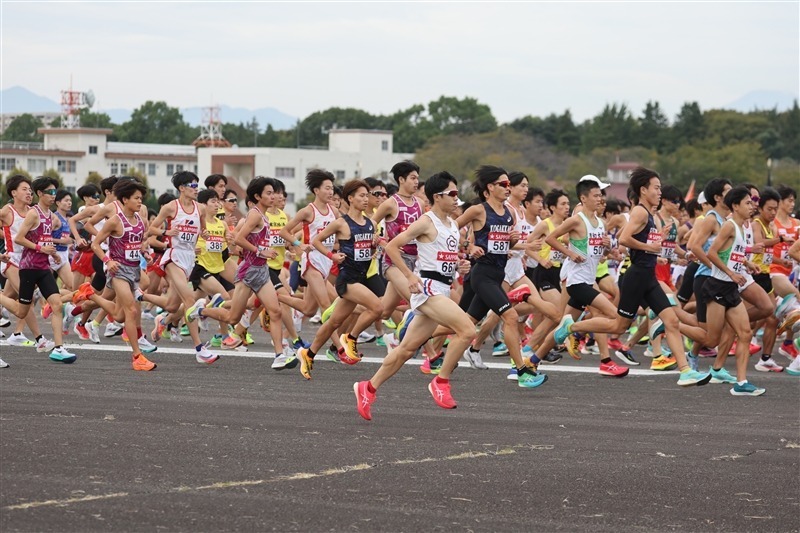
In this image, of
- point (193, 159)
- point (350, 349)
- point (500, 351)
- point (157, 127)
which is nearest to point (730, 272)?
point (350, 349)

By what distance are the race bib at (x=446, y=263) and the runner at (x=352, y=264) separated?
3036mm

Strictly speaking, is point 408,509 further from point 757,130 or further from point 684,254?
point 757,130

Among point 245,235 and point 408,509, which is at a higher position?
point 245,235

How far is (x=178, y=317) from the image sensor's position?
61.9ft

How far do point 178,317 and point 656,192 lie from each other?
7.14 meters

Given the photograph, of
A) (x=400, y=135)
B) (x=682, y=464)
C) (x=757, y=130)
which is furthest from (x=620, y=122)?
(x=682, y=464)

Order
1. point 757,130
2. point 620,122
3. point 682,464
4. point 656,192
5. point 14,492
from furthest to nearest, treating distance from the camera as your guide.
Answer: point 620,122 < point 757,130 < point 656,192 < point 682,464 < point 14,492

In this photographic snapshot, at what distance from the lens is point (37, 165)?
124m

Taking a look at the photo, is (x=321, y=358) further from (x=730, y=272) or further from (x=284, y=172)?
(x=284, y=172)

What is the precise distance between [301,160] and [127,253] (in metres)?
104

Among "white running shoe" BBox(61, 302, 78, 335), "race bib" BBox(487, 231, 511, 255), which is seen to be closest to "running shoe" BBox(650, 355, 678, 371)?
"race bib" BBox(487, 231, 511, 255)

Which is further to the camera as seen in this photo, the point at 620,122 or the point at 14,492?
the point at 620,122

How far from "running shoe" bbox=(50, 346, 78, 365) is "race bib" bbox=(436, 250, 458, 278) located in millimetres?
5500

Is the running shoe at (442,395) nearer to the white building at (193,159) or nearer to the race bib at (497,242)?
the race bib at (497,242)
